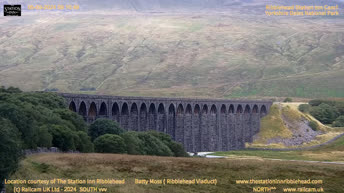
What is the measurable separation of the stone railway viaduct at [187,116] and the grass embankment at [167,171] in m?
40.9

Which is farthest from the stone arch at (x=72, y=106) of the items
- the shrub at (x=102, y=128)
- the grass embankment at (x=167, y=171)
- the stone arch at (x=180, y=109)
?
the grass embankment at (x=167, y=171)

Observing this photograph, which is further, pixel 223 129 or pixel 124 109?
pixel 223 129

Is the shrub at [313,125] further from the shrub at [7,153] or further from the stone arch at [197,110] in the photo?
the shrub at [7,153]

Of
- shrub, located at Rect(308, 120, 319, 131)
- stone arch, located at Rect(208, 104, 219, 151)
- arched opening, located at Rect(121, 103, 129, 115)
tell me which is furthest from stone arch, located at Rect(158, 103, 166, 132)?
shrub, located at Rect(308, 120, 319, 131)

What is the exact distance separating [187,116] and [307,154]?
96.2ft

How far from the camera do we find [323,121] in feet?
575

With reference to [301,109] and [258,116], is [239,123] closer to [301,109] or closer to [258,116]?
[258,116]

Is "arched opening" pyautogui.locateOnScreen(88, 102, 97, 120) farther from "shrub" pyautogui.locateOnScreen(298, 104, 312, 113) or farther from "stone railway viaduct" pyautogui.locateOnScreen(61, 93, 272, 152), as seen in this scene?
"shrub" pyautogui.locateOnScreen(298, 104, 312, 113)

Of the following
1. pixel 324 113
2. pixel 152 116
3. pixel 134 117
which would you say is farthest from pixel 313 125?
pixel 134 117

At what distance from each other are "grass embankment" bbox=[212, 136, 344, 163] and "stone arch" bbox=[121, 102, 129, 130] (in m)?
21.9

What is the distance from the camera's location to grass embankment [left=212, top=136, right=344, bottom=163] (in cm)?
10669

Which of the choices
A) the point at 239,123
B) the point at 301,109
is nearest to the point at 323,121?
the point at 301,109

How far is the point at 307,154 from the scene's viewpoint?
118 m

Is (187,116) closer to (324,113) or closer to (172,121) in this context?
(172,121)
